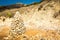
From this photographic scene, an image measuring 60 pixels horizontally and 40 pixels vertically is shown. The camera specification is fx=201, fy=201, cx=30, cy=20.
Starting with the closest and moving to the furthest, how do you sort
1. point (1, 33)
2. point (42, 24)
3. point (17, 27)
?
point (17, 27) < point (1, 33) < point (42, 24)

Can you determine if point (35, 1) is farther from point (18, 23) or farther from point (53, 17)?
point (18, 23)

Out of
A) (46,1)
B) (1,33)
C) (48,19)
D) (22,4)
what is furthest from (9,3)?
(1,33)

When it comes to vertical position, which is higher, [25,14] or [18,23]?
[25,14]

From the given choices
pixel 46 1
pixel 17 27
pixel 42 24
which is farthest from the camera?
pixel 46 1

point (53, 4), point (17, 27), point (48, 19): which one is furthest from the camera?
point (53, 4)

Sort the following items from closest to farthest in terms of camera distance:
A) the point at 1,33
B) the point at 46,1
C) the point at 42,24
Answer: the point at 1,33 < the point at 42,24 < the point at 46,1

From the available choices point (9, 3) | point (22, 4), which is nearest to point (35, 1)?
point (22, 4)

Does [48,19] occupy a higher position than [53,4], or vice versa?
[53,4]

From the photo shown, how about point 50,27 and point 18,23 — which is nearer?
point 18,23

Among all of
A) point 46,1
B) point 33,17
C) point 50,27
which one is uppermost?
point 46,1

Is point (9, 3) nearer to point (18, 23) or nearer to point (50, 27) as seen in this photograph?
point (50, 27)
